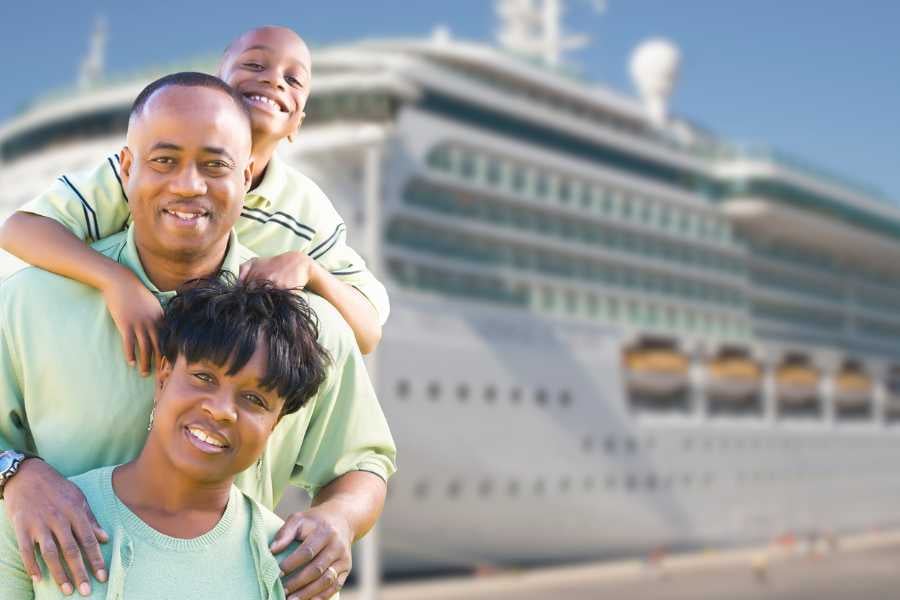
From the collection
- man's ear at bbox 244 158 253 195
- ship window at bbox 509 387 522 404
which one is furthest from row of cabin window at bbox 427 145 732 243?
man's ear at bbox 244 158 253 195

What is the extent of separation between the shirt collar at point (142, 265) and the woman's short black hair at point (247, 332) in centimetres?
9

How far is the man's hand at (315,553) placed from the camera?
4.83 feet

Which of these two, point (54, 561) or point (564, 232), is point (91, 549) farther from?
point (564, 232)

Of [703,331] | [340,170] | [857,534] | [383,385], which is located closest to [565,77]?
[703,331]

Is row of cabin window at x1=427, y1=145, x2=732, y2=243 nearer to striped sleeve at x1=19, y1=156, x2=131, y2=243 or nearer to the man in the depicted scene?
striped sleeve at x1=19, y1=156, x2=131, y2=243

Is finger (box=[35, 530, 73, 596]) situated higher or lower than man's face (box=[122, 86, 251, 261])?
lower

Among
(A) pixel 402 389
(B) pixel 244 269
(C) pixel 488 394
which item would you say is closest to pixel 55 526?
(B) pixel 244 269

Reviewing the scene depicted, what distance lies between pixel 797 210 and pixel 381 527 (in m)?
15.2

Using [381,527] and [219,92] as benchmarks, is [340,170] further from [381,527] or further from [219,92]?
[219,92]

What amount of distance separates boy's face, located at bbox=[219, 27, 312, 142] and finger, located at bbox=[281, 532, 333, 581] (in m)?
0.61

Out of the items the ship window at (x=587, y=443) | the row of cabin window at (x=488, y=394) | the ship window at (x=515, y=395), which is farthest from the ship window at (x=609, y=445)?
the ship window at (x=515, y=395)

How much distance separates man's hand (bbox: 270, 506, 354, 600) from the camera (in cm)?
147

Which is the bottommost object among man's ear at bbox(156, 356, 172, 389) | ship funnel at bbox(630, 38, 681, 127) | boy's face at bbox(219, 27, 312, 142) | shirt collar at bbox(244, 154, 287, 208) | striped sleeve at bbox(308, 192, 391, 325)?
man's ear at bbox(156, 356, 172, 389)

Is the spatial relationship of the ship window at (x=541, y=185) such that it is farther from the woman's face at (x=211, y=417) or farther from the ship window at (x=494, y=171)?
the woman's face at (x=211, y=417)
